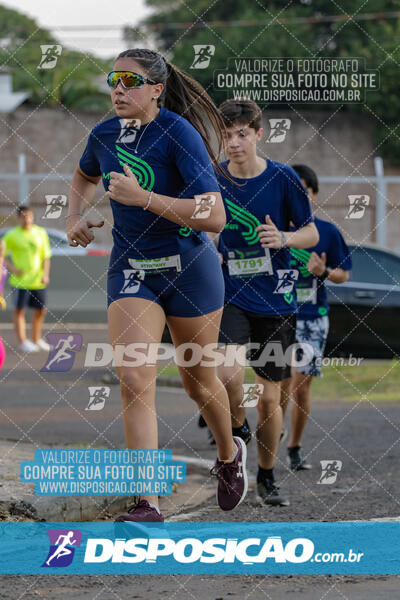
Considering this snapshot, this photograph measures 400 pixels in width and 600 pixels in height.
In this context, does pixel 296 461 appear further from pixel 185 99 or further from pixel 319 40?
pixel 319 40

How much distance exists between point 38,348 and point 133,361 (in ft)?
35.7

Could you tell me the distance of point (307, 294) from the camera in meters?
8.03

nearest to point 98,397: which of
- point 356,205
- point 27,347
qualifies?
point 356,205

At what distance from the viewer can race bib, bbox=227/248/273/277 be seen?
6.51m

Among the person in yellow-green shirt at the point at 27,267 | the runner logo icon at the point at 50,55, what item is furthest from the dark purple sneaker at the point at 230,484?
the person in yellow-green shirt at the point at 27,267

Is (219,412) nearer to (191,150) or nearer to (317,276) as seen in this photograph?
(191,150)

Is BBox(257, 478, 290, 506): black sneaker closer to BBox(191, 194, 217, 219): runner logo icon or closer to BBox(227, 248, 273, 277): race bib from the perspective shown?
BBox(227, 248, 273, 277): race bib

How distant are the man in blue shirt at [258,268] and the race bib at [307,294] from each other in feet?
4.60

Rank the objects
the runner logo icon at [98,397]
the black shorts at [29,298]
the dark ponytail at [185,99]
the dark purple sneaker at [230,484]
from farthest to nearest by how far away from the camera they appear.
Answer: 1. the black shorts at [29,298]
2. the runner logo icon at [98,397]
3. the dark purple sneaker at [230,484]
4. the dark ponytail at [185,99]

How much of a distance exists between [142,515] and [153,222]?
3.94ft

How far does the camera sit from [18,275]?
51.1ft

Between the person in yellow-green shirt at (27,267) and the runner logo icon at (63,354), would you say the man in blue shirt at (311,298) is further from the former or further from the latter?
the person in yellow-green shirt at (27,267)

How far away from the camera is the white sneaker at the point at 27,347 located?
1549cm

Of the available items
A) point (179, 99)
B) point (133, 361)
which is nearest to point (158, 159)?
point (179, 99)
